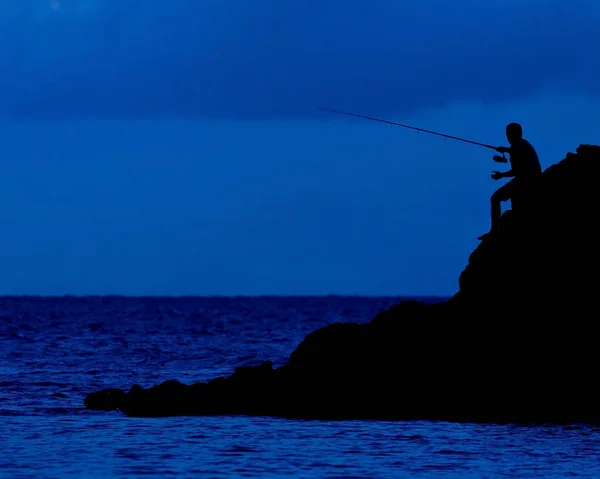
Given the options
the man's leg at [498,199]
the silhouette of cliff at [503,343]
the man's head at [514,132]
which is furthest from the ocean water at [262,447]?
the man's head at [514,132]

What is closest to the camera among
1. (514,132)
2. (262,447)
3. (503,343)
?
(262,447)

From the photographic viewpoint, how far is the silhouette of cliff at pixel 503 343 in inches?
618

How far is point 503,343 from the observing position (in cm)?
1588

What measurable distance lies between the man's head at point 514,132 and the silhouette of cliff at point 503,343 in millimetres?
810

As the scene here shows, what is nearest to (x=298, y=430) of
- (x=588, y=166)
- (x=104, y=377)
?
(x=588, y=166)

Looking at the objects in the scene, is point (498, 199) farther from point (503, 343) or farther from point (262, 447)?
point (262, 447)

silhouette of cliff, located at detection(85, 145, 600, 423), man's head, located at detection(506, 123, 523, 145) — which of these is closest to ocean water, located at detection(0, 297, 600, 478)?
silhouette of cliff, located at detection(85, 145, 600, 423)

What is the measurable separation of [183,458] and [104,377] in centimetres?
1298

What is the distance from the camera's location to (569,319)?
15750 mm

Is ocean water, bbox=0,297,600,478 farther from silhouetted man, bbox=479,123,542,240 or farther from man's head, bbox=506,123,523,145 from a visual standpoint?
man's head, bbox=506,123,523,145

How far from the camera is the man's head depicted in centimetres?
1598

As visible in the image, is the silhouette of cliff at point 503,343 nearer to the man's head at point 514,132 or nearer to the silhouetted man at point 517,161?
the silhouetted man at point 517,161

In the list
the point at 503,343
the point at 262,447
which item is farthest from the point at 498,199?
the point at 262,447

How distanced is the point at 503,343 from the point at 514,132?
10.3 feet
